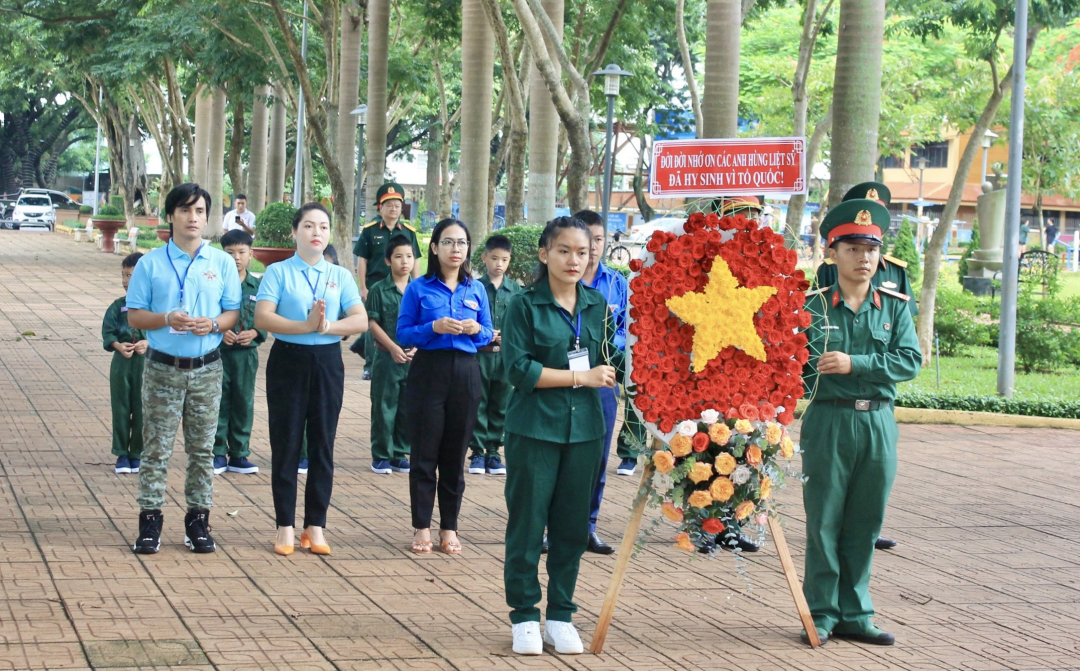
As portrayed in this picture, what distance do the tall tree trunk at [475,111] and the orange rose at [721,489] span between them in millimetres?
11612

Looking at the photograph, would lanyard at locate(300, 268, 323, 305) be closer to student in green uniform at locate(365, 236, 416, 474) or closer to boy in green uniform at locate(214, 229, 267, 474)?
boy in green uniform at locate(214, 229, 267, 474)

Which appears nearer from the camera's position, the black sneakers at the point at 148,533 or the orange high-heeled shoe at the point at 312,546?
the black sneakers at the point at 148,533

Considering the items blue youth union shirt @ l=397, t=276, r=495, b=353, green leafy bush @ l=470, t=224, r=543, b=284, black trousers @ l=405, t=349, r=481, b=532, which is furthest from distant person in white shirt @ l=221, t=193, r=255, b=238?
black trousers @ l=405, t=349, r=481, b=532

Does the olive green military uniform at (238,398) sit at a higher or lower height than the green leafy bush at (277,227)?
lower

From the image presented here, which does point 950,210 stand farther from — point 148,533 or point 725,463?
point 148,533

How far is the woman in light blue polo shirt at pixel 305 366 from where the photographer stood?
22.3 ft

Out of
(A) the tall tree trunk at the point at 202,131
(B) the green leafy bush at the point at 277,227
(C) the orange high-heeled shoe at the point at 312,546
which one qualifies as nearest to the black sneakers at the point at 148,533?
(C) the orange high-heeled shoe at the point at 312,546

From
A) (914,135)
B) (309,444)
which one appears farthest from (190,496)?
(914,135)

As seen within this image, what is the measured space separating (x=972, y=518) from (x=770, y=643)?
3.47 meters

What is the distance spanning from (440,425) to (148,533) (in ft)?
5.32

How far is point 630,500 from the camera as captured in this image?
870 centimetres

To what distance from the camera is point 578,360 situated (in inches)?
211

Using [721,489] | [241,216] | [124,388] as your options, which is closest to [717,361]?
[721,489]

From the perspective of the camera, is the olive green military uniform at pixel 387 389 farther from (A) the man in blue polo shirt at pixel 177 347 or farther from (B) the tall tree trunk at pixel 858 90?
(B) the tall tree trunk at pixel 858 90
